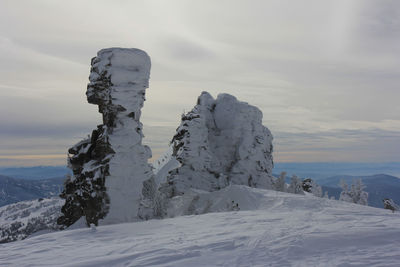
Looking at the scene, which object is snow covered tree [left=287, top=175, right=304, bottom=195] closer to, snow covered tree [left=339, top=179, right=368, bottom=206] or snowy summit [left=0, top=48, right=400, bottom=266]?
snowy summit [left=0, top=48, right=400, bottom=266]

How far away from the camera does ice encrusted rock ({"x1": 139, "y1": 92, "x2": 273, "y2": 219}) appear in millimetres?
44531

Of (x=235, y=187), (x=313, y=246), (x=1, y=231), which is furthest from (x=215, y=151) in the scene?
(x=1, y=231)

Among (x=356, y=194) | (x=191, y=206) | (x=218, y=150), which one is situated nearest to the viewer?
(x=191, y=206)

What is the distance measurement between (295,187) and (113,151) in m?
37.9

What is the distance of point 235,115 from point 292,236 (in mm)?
39997

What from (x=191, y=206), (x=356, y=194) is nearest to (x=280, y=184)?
(x=191, y=206)

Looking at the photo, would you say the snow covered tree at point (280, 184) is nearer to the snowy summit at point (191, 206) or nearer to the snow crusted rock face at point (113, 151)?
the snowy summit at point (191, 206)

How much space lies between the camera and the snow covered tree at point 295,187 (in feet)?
173

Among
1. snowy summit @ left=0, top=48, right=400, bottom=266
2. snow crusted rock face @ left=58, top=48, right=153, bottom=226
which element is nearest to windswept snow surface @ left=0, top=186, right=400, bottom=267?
snowy summit @ left=0, top=48, right=400, bottom=266

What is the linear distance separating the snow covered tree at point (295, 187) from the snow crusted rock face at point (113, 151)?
3281cm

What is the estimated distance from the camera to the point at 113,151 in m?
26.5

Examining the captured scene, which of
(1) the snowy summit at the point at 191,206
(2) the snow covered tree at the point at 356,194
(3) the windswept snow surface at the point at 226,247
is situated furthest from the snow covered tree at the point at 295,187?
(3) the windswept snow surface at the point at 226,247

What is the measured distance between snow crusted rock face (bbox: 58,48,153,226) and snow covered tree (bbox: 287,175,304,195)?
32.8 metres

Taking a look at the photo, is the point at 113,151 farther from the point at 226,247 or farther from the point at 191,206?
the point at 226,247
